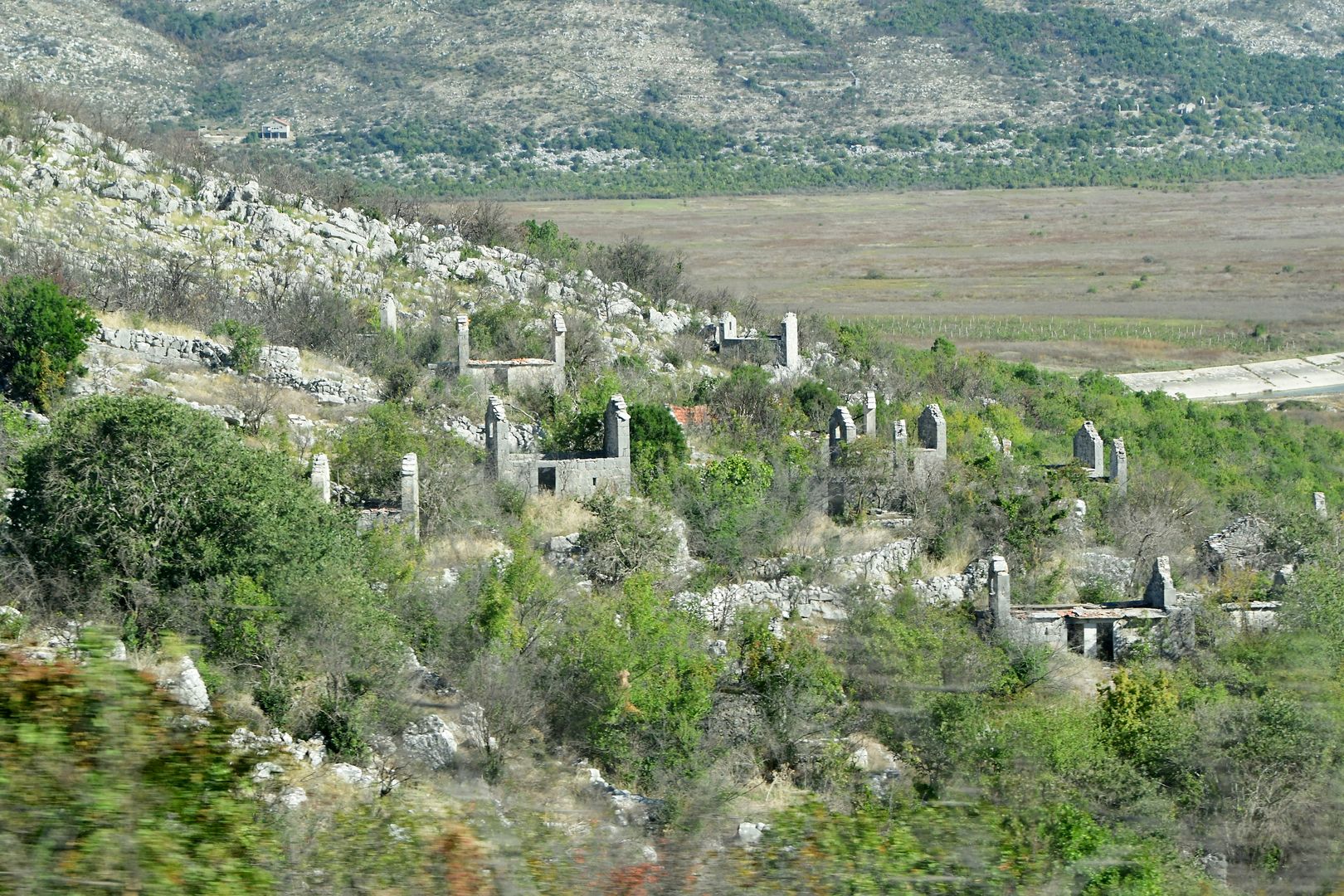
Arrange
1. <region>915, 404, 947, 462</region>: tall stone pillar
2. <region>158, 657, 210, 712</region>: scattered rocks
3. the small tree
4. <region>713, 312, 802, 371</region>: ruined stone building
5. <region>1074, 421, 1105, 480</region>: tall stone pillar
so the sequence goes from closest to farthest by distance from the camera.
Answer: <region>158, 657, 210, 712</region>: scattered rocks → <region>915, 404, 947, 462</region>: tall stone pillar → <region>1074, 421, 1105, 480</region>: tall stone pillar → the small tree → <region>713, 312, 802, 371</region>: ruined stone building

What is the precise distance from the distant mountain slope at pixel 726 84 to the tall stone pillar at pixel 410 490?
6698cm

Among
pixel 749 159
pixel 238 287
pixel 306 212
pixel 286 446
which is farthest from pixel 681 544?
pixel 749 159

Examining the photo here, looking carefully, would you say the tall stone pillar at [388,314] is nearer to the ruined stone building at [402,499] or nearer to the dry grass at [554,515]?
the dry grass at [554,515]

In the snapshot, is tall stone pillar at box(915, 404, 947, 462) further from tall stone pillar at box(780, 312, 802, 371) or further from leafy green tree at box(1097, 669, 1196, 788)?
leafy green tree at box(1097, 669, 1196, 788)

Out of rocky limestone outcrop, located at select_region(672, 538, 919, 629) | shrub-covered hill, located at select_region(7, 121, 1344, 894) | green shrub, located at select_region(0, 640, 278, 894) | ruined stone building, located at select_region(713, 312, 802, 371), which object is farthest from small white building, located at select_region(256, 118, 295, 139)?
green shrub, located at select_region(0, 640, 278, 894)

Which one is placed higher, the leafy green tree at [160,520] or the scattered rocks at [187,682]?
the leafy green tree at [160,520]

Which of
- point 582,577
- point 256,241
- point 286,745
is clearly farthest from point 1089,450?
point 256,241

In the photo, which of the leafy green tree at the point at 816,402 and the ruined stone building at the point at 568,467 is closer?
the ruined stone building at the point at 568,467

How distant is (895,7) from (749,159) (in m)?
26.3

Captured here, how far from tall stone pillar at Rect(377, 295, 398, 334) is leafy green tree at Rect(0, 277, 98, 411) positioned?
6.97 metres

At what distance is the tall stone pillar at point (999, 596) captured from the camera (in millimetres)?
17625

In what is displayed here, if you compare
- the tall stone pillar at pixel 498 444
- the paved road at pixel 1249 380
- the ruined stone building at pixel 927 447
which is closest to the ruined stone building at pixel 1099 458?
the ruined stone building at pixel 927 447

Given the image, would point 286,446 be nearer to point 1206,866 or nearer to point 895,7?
point 1206,866

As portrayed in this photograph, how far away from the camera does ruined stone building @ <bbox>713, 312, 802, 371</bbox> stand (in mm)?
33312
